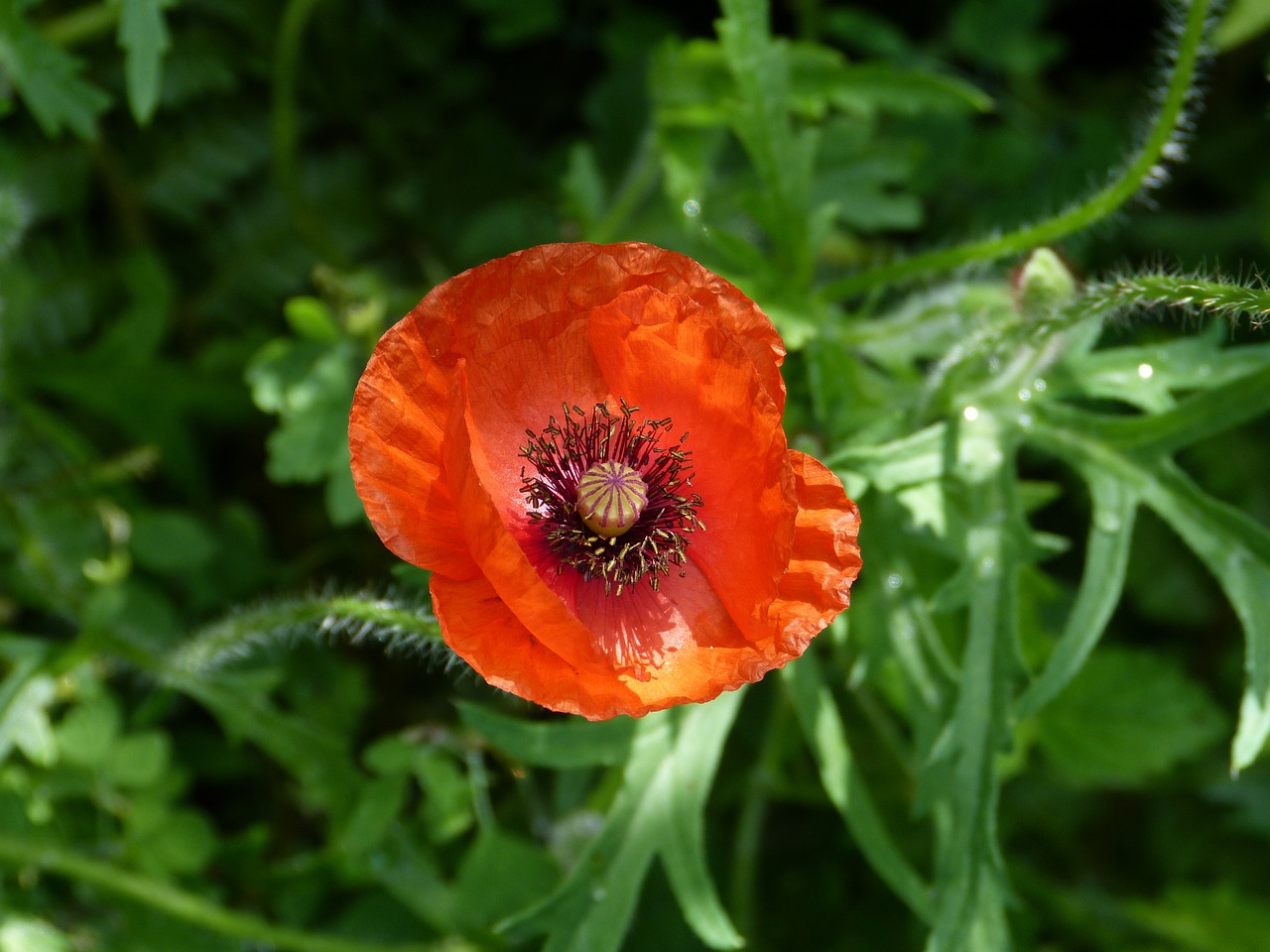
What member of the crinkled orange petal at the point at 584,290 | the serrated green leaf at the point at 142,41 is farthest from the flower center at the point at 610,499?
the serrated green leaf at the point at 142,41

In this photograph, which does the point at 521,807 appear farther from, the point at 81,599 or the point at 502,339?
the point at 502,339

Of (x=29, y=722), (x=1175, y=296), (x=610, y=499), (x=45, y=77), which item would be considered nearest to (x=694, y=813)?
(x=610, y=499)

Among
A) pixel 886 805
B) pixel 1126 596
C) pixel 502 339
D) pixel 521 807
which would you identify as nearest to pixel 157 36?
pixel 502 339

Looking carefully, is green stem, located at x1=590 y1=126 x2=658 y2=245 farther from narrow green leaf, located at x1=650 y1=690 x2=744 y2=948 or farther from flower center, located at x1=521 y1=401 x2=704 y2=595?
narrow green leaf, located at x1=650 y1=690 x2=744 y2=948

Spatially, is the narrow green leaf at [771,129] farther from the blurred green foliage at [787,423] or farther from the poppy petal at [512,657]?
the poppy petal at [512,657]

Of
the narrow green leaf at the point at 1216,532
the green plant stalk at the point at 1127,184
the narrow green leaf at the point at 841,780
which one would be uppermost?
the green plant stalk at the point at 1127,184

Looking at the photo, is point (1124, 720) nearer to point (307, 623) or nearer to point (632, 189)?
point (632, 189)

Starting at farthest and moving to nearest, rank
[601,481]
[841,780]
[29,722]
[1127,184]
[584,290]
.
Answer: [29,722] → [841,780] → [1127,184] → [601,481] → [584,290]
